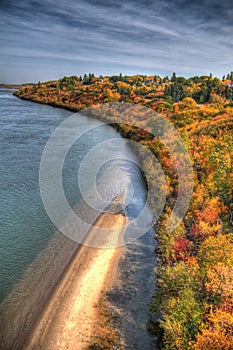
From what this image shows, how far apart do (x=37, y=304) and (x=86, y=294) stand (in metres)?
3.30

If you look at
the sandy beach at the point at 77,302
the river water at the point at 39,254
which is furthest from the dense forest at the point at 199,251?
the sandy beach at the point at 77,302

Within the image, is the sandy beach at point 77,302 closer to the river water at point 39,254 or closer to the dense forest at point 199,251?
the river water at point 39,254

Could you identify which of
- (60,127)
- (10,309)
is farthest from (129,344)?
(60,127)

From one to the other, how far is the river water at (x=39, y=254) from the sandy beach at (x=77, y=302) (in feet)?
2.13

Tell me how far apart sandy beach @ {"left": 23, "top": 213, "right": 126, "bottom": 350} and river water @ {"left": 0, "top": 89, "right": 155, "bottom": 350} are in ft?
2.13

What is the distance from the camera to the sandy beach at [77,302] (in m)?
18.8

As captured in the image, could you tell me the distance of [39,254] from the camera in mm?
25531

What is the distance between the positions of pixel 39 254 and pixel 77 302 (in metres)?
5.83

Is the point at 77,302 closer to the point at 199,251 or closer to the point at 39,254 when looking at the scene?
the point at 39,254

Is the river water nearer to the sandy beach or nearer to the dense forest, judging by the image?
the sandy beach

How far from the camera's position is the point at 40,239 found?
90.1 ft

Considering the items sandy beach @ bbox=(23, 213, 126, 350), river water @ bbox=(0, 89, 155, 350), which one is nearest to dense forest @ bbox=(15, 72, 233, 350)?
river water @ bbox=(0, 89, 155, 350)

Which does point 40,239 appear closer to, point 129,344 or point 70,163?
point 129,344

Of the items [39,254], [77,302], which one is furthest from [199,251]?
[39,254]
